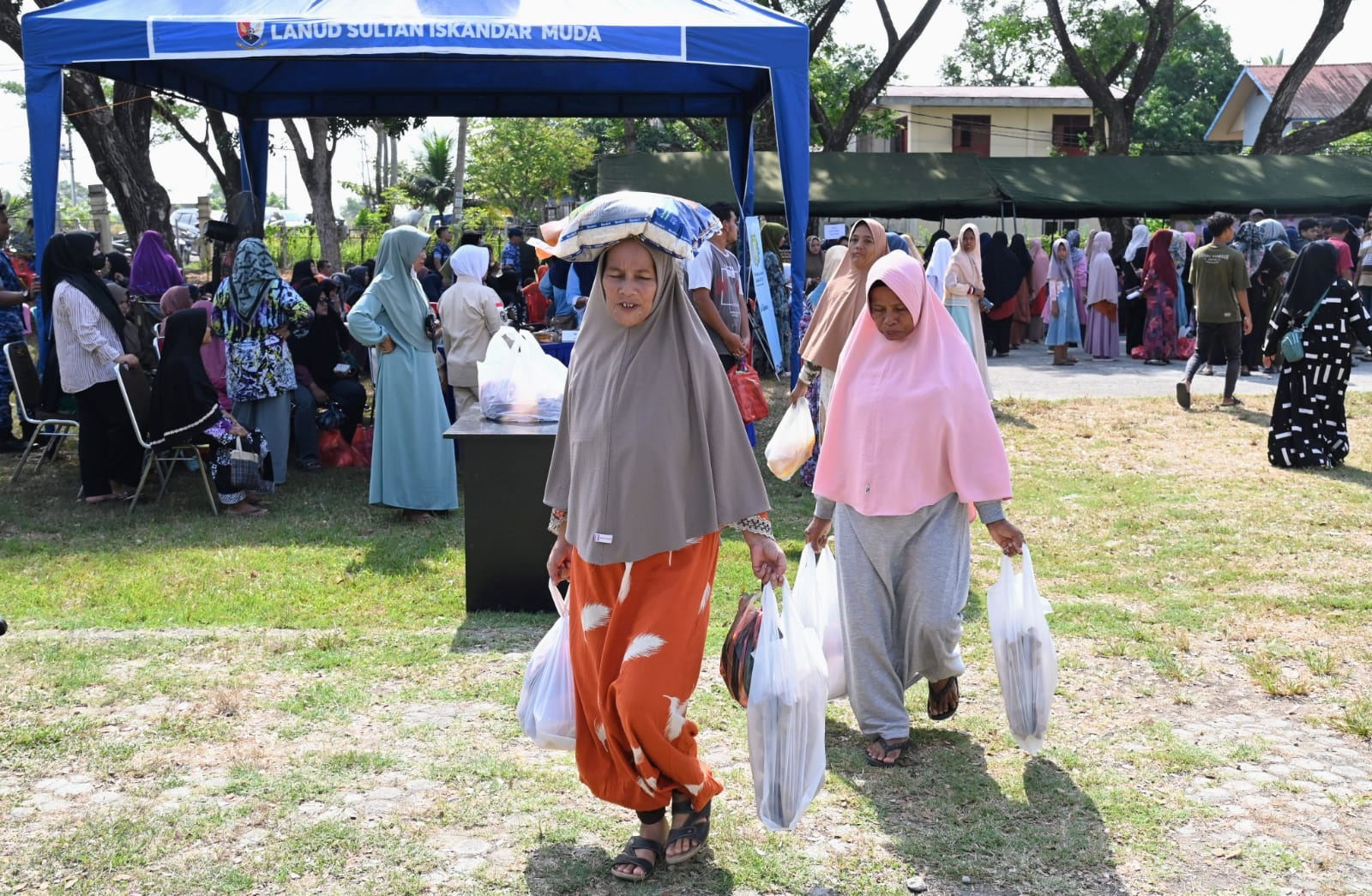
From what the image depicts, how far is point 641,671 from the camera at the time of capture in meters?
3.14

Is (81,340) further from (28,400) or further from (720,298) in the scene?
(720,298)

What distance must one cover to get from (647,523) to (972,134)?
151 ft

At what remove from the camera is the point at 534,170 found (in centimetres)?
4650

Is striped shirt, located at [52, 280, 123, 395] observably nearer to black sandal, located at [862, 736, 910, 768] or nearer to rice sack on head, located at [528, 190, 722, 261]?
rice sack on head, located at [528, 190, 722, 261]

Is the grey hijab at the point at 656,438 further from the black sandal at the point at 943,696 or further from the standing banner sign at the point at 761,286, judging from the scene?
the standing banner sign at the point at 761,286

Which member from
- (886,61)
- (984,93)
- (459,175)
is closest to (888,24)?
(886,61)

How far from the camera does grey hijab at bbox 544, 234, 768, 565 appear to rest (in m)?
3.15

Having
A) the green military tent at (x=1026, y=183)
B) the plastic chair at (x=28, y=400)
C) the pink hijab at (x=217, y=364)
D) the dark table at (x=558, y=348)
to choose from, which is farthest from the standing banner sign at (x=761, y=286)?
the plastic chair at (x=28, y=400)

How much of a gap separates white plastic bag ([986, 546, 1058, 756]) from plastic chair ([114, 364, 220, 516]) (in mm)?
5577

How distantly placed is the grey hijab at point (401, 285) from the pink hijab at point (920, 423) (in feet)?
13.0

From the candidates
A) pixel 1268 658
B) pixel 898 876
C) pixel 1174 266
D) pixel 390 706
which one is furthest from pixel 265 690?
pixel 1174 266

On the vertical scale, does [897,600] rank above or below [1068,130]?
below

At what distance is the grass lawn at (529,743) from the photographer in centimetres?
342

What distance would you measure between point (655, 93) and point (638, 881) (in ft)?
30.0
